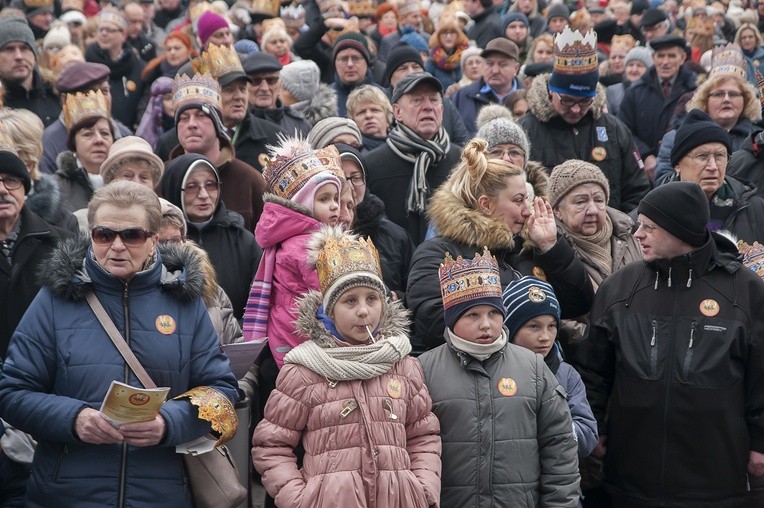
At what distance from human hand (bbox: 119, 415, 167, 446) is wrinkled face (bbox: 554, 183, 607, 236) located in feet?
10.4

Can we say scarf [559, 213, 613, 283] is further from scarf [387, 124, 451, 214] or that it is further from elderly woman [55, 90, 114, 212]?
elderly woman [55, 90, 114, 212]

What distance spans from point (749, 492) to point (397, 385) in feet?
7.42

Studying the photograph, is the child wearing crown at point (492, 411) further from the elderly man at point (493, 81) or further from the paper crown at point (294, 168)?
the elderly man at point (493, 81)

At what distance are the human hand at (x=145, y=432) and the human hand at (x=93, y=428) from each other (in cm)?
4

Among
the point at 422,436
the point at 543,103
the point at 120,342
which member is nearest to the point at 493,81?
the point at 543,103

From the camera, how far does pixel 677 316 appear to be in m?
6.75

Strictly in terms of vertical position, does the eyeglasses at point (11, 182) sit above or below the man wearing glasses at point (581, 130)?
above

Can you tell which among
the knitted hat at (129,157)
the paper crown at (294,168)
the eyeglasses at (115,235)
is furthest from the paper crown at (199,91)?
the eyeglasses at (115,235)

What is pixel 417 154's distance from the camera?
28.9 ft

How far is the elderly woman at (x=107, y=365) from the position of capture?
5.49 metres

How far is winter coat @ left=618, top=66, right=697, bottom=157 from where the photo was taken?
1252 cm

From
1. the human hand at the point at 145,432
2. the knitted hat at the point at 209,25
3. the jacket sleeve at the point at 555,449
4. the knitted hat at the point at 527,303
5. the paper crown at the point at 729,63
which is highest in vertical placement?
the knitted hat at the point at 209,25

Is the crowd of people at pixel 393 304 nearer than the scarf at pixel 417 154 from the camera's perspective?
Yes

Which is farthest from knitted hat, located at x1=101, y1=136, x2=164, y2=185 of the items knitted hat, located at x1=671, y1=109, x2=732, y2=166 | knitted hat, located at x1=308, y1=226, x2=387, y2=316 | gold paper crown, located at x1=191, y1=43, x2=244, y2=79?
knitted hat, located at x1=671, y1=109, x2=732, y2=166
